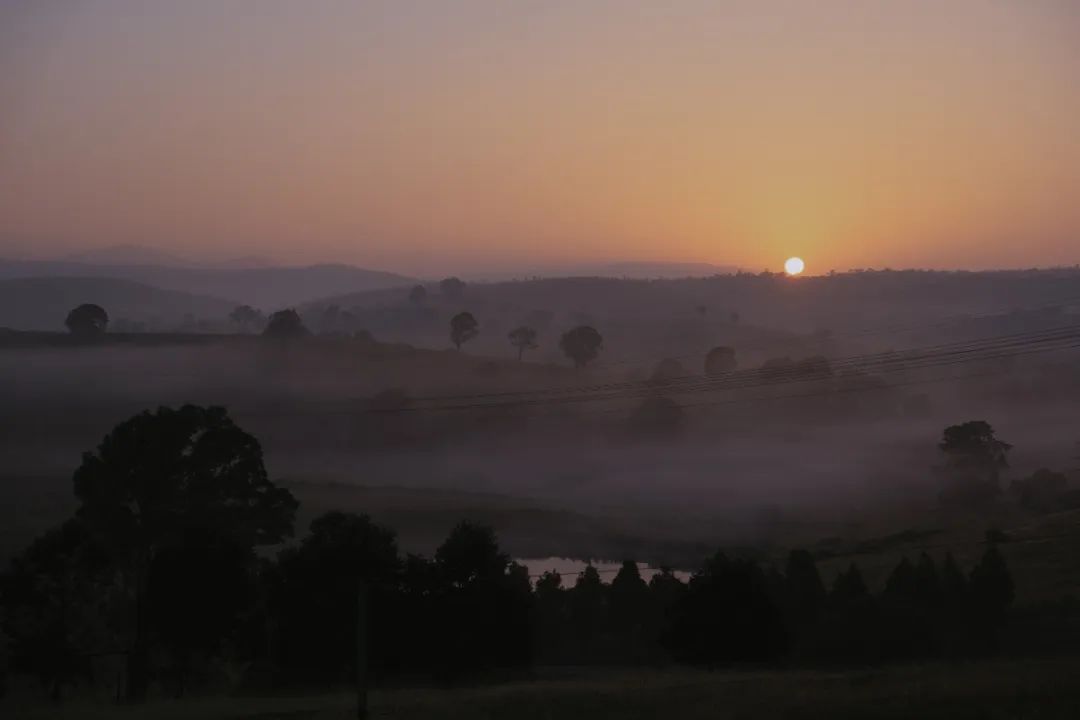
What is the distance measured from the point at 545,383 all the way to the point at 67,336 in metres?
80.1

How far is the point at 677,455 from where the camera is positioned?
443 ft

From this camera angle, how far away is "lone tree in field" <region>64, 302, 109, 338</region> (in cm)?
18650

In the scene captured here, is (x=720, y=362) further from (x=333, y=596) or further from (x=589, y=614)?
(x=333, y=596)

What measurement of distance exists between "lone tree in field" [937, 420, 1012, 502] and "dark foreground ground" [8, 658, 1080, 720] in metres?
70.7

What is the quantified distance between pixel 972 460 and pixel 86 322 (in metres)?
146

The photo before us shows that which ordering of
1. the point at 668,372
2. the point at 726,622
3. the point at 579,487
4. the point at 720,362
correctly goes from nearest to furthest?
the point at 726,622, the point at 579,487, the point at 668,372, the point at 720,362

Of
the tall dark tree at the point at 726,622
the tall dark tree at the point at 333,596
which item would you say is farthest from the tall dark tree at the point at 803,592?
the tall dark tree at the point at 333,596

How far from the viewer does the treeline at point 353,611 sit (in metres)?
42.9

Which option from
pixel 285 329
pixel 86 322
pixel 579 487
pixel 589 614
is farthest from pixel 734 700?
pixel 86 322

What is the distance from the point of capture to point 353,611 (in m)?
43.2

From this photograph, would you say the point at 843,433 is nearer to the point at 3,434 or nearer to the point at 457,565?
the point at 3,434

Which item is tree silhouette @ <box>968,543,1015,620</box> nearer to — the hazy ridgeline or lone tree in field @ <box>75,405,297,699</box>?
the hazy ridgeline

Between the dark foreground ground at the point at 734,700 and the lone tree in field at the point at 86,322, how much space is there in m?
163

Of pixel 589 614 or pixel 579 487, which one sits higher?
pixel 579 487
